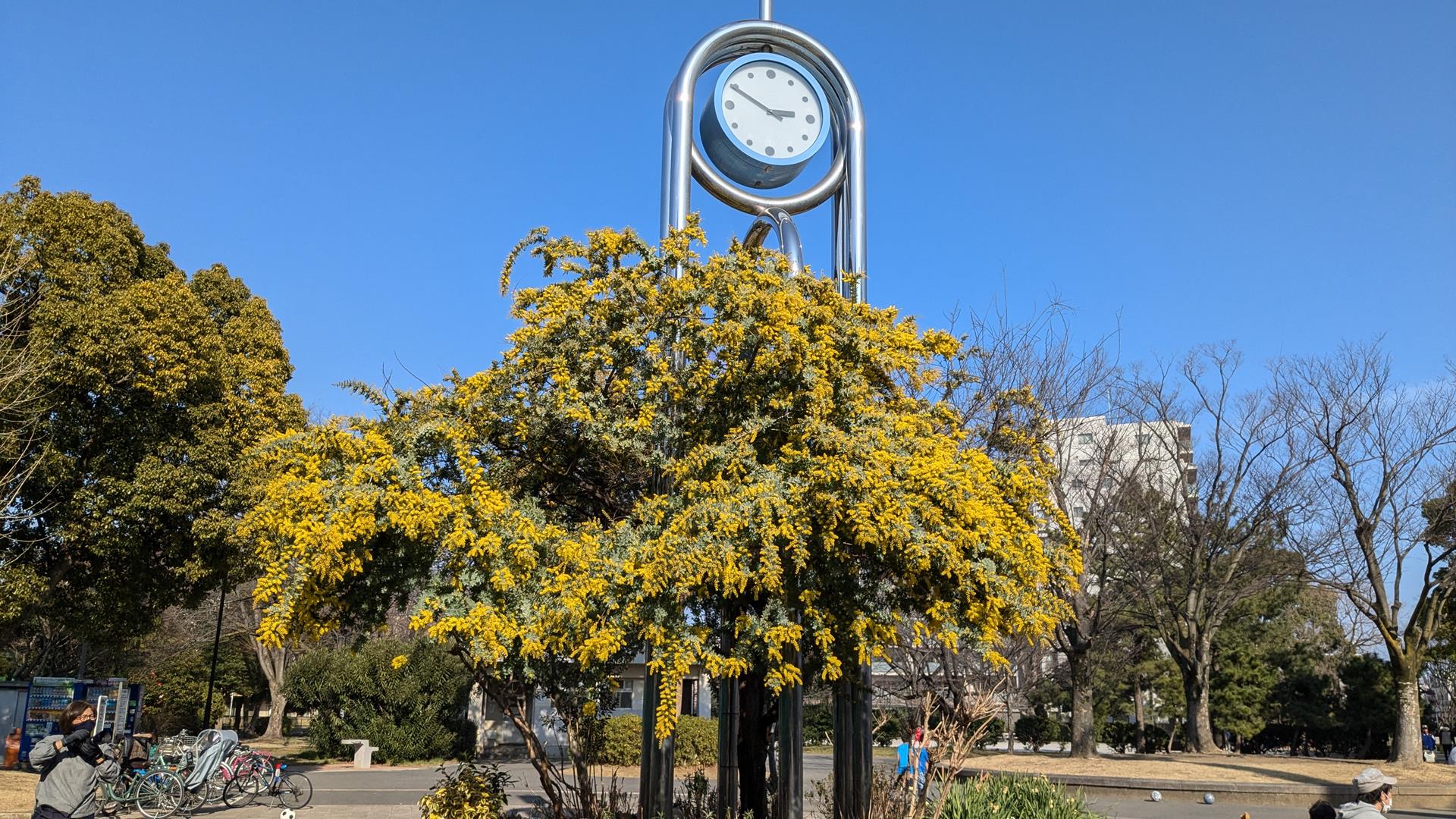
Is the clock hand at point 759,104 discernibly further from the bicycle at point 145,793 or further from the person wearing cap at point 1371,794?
the bicycle at point 145,793

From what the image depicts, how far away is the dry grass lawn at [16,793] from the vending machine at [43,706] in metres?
1.47

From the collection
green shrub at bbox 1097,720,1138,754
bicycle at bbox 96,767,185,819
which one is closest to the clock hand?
bicycle at bbox 96,767,185,819

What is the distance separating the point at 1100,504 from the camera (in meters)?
22.4

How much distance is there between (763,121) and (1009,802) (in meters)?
7.55

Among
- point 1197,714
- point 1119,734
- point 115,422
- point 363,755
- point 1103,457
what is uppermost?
point 1103,457

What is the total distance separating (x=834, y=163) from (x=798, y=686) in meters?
6.22

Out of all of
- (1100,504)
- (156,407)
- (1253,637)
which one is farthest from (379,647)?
(1253,637)

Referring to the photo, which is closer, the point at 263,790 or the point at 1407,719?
the point at 263,790

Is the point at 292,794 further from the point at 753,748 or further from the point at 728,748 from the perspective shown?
the point at 753,748

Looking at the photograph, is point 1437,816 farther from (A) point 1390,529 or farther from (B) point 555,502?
(B) point 555,502

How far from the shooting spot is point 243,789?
14.9m

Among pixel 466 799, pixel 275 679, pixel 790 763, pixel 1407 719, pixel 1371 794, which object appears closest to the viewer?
pixel 1371 794

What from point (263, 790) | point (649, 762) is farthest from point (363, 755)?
point (649, 762)

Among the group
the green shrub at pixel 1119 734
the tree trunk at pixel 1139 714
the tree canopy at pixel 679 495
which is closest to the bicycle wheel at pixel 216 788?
the tree canopy at pixel 679 495
